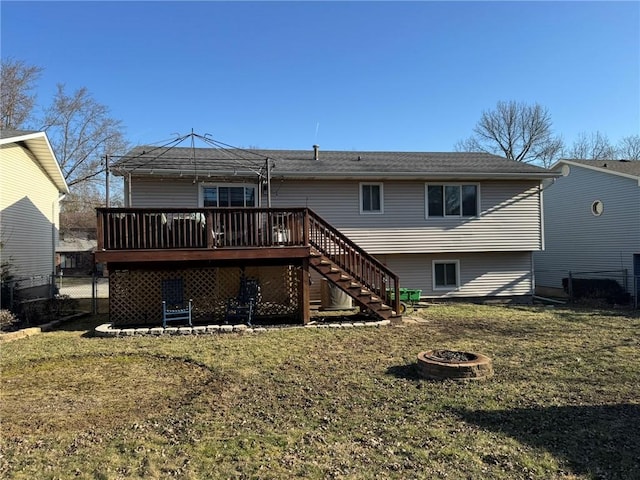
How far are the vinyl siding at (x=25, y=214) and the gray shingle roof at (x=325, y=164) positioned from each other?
5131mm

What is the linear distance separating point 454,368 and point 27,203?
1702cm

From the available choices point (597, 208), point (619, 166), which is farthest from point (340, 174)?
point (619, 166)

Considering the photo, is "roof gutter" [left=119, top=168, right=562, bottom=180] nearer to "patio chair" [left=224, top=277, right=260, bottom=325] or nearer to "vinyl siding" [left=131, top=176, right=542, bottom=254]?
"vinyl siding" [left=131, top=176, right=542, bottom=254]

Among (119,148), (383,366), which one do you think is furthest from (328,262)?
(119,148)

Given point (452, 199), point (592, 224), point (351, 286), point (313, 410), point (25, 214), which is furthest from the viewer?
point (592, 224)

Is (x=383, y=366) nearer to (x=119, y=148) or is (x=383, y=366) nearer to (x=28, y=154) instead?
(x=28, y=154)

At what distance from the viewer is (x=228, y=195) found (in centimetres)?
1314

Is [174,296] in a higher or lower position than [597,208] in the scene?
lower

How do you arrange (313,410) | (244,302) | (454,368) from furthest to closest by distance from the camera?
(244,302)
(454,368)
(313,410)

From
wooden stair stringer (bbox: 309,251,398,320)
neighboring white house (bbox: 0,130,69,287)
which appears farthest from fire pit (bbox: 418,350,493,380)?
neighboring white house (bbox: 0,130,69,287)

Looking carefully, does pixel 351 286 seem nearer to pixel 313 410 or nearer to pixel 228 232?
pixel 228 232

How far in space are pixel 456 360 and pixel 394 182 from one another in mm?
8467

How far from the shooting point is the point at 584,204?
18.5 meters

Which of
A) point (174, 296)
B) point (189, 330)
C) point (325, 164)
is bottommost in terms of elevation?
point (189, 330)
